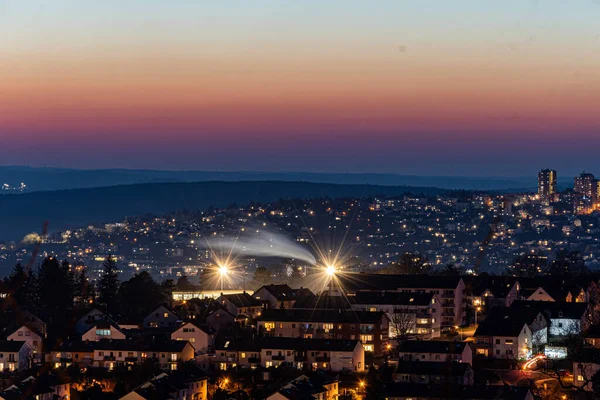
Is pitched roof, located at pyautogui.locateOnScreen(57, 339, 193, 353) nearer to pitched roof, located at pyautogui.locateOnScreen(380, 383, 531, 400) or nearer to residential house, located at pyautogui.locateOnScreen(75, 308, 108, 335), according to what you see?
residential house, located at pyautogui.locateOnScreen(75, 308, 108, 335)

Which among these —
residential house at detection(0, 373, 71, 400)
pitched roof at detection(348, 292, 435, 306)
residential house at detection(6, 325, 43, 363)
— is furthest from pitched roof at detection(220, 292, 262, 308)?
residential house at detection(0, 373, 71, 400)

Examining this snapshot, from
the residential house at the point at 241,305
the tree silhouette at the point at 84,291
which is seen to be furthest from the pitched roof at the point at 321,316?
the tree silhouette at the point at 84,291

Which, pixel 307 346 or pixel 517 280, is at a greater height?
pixel 517 280

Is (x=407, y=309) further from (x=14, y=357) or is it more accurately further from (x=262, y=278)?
(x=262, y=278)

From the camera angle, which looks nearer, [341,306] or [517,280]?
[341,306]

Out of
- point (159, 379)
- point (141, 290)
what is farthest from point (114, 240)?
point (159, 379)

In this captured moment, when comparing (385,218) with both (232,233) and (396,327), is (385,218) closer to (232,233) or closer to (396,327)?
(232,233)
